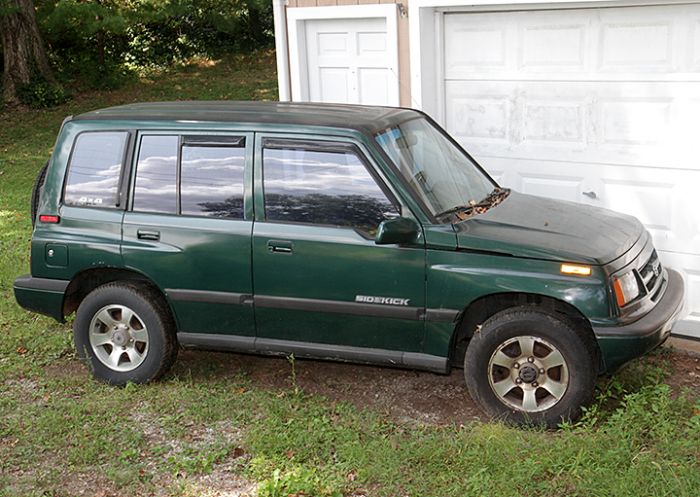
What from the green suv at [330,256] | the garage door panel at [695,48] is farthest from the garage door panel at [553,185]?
the green suv at [330,256]

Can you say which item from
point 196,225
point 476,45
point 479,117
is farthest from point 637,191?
point 196,225

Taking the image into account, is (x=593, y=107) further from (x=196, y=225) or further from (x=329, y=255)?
(x=196, y=225)

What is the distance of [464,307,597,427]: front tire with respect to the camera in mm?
5168

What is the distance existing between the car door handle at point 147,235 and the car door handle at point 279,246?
0.80m

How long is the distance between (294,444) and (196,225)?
5.24 feet

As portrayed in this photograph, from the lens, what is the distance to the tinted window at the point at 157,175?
5918 millimetres

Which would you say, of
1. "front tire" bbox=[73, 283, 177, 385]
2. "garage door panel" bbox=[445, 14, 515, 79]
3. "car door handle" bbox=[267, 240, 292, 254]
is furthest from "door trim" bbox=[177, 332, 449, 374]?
"garage door panel" bbox=[445, 14, 515, 79]

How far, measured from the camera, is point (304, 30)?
9102 mm

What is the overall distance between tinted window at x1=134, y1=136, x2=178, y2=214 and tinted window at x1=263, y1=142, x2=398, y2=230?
667 millimetres

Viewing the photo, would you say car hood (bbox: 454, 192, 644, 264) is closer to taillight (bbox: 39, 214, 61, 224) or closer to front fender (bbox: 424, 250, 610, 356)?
front fender (bbox: 424, 250, 610, 356)

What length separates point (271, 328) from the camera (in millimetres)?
5809

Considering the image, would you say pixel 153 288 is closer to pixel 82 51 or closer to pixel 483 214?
pixel 483 214

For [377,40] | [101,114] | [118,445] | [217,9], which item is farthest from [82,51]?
[118,445]

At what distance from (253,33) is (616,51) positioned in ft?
61.9
